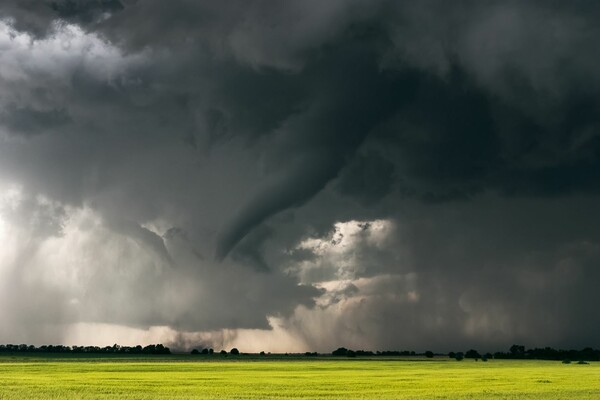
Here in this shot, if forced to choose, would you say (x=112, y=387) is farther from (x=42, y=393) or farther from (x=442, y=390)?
(x=442, y=390)

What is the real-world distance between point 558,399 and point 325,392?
17.7m

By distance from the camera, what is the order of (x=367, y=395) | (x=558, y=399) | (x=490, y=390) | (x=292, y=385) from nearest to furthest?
(x=558, y=399)
(x=367, y=395)
(x=490, y=390)
(x=292, y=385)

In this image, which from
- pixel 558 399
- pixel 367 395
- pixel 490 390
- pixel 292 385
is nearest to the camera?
pixel 558 399

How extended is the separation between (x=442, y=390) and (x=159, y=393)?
2480cm

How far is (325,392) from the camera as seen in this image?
5175 cm

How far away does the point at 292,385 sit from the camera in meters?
60.2

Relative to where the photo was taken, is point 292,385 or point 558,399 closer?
point 558,399

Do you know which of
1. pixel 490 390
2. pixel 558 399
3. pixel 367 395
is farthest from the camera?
pixel 490 390

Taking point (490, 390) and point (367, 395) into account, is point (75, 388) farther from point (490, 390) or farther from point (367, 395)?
point (490, 390)

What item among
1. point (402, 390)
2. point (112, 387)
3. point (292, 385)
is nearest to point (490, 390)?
point (402, 390)

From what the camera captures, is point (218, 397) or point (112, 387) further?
point (112, 387)

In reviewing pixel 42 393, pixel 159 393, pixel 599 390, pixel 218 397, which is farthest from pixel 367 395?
pixel 42 393

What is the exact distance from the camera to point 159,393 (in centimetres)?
5103

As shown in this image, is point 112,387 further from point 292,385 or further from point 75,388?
point 292,385
